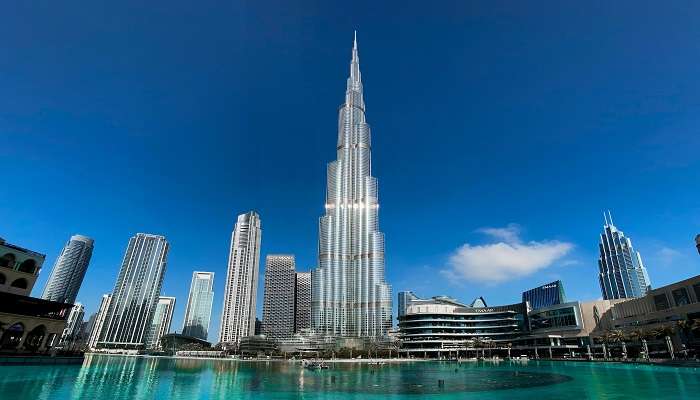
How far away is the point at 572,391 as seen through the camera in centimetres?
5059

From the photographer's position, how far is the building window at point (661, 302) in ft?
380

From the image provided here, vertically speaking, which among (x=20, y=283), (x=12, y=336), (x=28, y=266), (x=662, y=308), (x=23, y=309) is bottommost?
(x=12, y=336)

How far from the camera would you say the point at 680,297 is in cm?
10994

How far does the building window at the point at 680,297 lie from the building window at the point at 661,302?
4.21 m

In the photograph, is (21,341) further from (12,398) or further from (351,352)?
(351,352)

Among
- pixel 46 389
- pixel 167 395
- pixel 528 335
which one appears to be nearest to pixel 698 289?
pixel 528 335

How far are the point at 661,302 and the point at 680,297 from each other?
29.7ft

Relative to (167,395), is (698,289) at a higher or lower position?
higher

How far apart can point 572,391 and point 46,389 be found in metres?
67.0

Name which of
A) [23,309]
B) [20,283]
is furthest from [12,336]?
[20,283]

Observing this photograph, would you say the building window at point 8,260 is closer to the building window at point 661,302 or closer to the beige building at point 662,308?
the beige building at point 662,308


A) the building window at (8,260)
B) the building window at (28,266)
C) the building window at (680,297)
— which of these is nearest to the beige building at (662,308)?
the building window at (680,297)

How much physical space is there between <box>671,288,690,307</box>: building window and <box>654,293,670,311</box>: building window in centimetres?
421

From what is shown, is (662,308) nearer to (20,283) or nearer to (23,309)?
(23,309)
